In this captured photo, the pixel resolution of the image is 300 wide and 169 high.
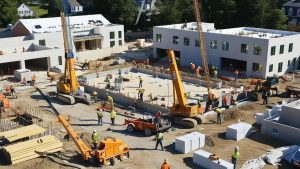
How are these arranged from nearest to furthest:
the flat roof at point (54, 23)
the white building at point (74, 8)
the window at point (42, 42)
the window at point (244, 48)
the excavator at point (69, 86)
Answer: the excavator at point (69, 86) → the window at point (244, 48) → the window at point (42, 42) → the flat roof at point (54, 23) → the white building at point (74, 8)

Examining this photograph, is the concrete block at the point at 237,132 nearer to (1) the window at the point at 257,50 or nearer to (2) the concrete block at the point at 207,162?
(2) the concrete block at the point at 207,162

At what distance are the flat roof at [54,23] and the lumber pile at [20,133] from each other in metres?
29.1

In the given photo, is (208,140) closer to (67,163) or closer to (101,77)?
(67,163)

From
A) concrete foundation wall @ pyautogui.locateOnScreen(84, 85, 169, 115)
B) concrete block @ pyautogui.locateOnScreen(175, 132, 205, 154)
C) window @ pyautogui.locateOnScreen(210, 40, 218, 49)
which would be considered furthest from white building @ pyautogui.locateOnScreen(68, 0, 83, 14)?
concrete block @ pyautogui.locateOnScreen(175, 132, 205, 154)

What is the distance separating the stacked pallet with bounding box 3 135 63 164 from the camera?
2234 centimetres

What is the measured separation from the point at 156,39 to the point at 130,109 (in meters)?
21.7

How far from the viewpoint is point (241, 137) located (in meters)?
25.7

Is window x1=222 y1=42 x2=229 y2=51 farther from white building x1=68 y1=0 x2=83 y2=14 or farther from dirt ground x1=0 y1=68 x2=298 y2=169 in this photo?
white building x1=68 y1=0 x2=83 y2=14

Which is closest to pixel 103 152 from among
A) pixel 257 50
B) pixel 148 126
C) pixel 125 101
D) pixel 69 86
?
pixel 148 126

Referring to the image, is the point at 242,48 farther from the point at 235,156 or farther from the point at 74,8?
the point at 74,8

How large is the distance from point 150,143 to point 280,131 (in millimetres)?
8792

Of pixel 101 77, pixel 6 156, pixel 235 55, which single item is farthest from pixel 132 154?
pixel 235 55

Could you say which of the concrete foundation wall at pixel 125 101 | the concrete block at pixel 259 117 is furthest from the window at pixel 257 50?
the concrete foundation wall at pixel 125 101

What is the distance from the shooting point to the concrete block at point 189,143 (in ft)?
77.1
